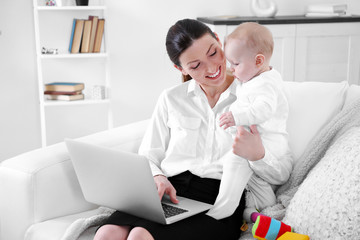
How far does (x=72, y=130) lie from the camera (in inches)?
145

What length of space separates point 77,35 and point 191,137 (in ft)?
5.82

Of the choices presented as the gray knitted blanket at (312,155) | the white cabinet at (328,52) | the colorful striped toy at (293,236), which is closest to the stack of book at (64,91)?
the white cabinet at (328,52)

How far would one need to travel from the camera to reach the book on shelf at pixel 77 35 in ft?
10.7

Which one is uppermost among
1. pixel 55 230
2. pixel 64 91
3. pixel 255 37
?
pixel 255 37

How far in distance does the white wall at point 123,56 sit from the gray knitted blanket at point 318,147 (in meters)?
2.13

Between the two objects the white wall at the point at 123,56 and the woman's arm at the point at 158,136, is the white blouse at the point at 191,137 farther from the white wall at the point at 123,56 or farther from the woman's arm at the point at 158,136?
the white wall at the point at 123,56

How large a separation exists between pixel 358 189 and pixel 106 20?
2369 mm

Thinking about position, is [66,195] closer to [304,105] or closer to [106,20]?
[304,105]

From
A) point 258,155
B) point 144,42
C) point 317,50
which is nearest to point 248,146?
point 258,155

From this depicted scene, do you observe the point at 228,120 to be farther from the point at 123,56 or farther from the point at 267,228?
the point at 123,56

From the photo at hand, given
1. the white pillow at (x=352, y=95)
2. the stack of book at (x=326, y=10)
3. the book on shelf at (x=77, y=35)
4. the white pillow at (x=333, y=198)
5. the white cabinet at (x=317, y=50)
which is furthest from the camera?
the stack of book at (x=326, y=10)

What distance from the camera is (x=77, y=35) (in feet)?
10.8

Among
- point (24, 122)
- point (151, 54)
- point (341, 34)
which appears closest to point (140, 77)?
point (151, 54)

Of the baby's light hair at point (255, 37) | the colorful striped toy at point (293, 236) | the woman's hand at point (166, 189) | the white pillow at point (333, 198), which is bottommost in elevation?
the colorful striped toy at point (293, 236)
